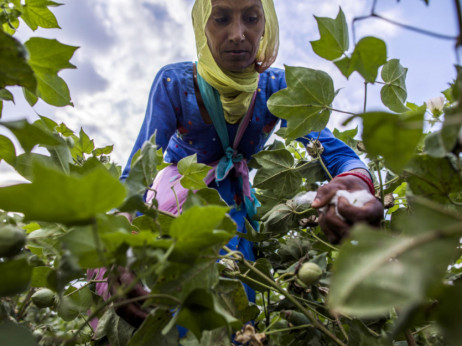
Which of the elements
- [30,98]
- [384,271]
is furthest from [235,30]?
[384,271]

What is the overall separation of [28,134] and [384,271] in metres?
0.36

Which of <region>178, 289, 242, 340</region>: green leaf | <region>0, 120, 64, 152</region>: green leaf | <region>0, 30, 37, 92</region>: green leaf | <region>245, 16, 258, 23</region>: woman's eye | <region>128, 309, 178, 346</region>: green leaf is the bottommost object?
<region>128, 309, 178, 346</region>: green leaf

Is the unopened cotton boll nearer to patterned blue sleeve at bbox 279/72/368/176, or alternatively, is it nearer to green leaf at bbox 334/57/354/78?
green leaf at bbox 334/57/354/78

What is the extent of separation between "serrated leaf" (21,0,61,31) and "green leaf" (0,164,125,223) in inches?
23.1

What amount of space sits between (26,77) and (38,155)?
5.3 inches

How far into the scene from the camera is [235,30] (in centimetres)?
122

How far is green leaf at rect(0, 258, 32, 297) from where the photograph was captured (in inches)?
13.1

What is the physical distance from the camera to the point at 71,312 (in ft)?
2.20

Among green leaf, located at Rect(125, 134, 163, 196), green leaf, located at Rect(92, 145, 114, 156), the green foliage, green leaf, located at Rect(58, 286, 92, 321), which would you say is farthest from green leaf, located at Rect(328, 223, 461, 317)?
green leaf, located at Rect(92, 145, 114, 156)

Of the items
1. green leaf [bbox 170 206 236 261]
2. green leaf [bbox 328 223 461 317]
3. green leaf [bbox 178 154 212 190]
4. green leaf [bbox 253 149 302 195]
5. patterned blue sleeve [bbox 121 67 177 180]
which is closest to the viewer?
green leaf [bbox 328 223 461 317]

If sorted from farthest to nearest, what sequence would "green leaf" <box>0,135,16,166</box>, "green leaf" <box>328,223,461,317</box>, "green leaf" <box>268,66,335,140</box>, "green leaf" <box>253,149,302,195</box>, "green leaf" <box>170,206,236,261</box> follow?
"green leaf" <box>253,149,302,195</box> → "green leaf" <box>268,66,335,140</box> → "green leaf" <box>0,135,16,166</box> → "green leaf" <box>170,206,236,261</box> → "green leaf" <box>328,223,461,317</box>

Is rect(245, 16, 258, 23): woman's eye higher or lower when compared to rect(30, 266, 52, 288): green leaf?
higher

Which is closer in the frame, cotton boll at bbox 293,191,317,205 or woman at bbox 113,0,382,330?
cotton boll at bbox 293,191,317,205

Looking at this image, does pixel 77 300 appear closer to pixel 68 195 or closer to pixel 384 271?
pixel 68 195
